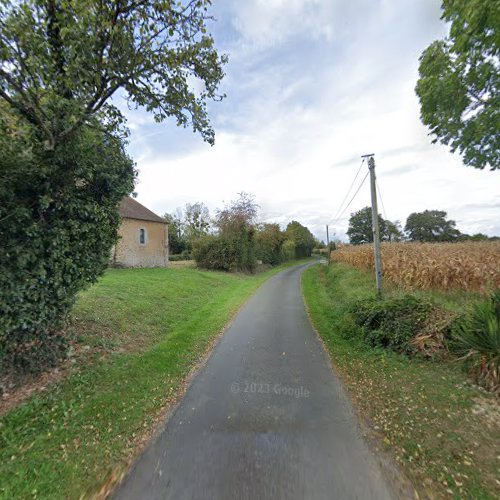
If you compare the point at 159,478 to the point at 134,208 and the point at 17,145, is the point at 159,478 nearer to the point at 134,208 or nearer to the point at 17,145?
the point at 17,145

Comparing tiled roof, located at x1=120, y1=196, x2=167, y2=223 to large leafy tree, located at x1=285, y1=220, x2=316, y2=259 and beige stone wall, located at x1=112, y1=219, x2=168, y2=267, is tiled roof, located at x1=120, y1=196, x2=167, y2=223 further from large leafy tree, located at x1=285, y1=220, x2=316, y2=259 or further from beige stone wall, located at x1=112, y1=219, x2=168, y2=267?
large leafy tree, located at x1=285, y1=220, x2=316, y2=259

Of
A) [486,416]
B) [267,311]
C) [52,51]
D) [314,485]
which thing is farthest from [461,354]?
[52,51]

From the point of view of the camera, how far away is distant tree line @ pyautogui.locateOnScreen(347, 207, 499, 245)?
5556cm

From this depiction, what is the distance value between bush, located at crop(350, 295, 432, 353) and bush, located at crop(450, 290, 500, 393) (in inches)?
26.1

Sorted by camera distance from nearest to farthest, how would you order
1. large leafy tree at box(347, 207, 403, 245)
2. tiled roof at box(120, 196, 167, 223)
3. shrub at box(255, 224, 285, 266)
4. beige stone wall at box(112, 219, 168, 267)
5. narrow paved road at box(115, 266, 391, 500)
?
narrow paved road at box(115, 266, 391, 500)
beige stone wall at box(112, 219, 168, 267)
tiled roof at box(120, 196, 167, 223)
shrub at box(255, 224, 285, 266)
large leafy tree at box(347, 207, 403, 245)

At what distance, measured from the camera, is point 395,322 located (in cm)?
550

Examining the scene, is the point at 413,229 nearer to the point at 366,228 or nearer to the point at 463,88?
the point at 366,228

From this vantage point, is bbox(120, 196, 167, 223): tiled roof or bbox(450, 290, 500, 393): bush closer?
bbox(450, 290, 500, 393): bush

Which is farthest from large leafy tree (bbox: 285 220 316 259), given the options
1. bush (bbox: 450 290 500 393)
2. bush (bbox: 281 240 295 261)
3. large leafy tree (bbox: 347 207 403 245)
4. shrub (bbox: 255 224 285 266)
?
bush (bbox: 450 290 500 393)

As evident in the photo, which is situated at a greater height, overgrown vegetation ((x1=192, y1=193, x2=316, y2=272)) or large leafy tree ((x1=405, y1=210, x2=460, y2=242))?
large leafy tree ((x1=405, y1=210, x2=460, y2=242))

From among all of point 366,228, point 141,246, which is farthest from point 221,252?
point 366,228

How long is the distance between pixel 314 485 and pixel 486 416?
2481mm

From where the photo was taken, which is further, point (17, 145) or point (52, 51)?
point (52, 51)

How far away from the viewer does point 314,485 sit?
7.89ft
